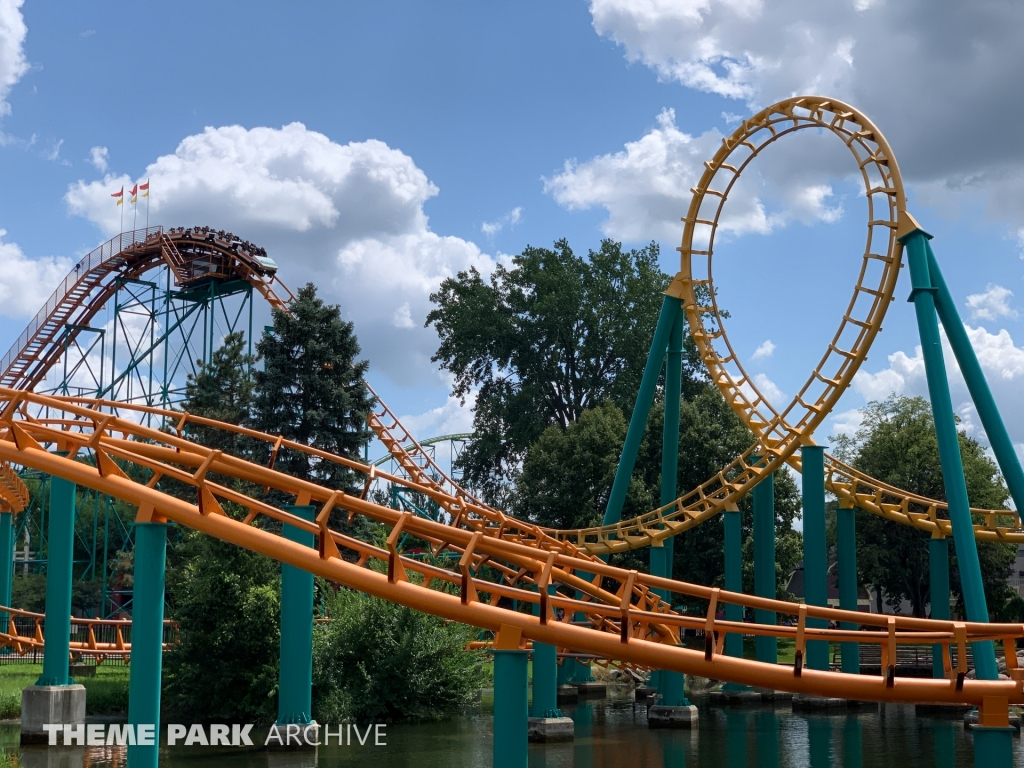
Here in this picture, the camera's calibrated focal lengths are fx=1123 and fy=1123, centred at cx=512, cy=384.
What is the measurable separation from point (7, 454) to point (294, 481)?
3817 mm

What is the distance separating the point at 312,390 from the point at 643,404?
9659mm

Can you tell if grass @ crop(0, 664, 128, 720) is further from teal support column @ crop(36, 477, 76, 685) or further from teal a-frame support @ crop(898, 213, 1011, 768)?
Answer: teal a-frame support @ crop(898, 213, 1011, 768)

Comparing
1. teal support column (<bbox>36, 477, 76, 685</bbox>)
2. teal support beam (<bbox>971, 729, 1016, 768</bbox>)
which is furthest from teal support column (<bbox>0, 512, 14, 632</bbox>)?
teal support beam (<bbox>971, 729, 1016, 768</bbox>)

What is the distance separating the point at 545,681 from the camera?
1958 cm

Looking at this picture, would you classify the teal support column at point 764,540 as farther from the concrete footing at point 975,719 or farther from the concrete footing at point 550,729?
the concrete footing at point 550,729

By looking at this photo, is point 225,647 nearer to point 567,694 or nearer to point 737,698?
point 567,694

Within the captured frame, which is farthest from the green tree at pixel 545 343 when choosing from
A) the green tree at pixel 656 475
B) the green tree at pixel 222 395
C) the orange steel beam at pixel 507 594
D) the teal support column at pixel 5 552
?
the orange steel beam at pixel 507 594

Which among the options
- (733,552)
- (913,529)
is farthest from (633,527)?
(913,529)

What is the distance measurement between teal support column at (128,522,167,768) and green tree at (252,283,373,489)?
15.5 m

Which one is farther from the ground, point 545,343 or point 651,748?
point 545,343

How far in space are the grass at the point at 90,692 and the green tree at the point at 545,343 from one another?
75.1ft

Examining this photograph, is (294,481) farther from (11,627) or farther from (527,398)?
(527,398)

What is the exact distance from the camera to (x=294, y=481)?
14.0 m

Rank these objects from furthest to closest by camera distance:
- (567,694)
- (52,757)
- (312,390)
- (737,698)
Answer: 1. (312,390)
2. (737,698)
3. (567,694)
4. (52,757)
